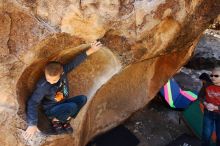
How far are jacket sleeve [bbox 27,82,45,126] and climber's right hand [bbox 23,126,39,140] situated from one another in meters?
0.06

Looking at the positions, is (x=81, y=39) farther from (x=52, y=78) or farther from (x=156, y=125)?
(x=156, y=125)

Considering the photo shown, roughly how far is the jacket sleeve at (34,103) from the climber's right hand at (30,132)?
0.06 metres

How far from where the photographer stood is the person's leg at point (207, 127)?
477 cm

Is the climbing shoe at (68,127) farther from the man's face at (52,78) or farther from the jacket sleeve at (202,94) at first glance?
the jacket sleeve at (202,94)

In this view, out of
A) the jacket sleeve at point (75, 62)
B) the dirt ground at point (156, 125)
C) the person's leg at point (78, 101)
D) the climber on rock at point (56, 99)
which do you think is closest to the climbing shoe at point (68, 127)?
the climber on rock at point (56, 99)

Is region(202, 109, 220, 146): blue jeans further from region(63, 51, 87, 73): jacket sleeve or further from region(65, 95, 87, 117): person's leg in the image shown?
region(63, 51, 87, 73): jacket sleeve

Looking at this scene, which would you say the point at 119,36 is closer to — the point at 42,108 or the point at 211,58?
the point at 42,108

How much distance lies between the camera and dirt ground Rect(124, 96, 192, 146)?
511 cm

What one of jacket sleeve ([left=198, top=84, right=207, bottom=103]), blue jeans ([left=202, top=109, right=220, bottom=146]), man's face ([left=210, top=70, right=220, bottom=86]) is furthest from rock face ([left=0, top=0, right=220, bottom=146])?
blue jeans ([left=202, top=109, right=220, bottom=146])

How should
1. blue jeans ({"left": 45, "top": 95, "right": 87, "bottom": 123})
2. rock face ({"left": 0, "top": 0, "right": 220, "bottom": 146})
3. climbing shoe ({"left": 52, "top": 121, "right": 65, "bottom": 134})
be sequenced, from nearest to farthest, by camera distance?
rock face ({"left": 0, "top": 0, "right": 220, "bottom": 146})
blue jeans ({"left": 45, "top": 95, "right": 87, "bottom": 123})
climbing shoe ({"left": 52, "top": 121, "right": 65, "bottom": 134})

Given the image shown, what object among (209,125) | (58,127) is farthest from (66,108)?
(209,125)

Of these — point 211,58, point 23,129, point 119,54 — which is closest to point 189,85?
point 211,58

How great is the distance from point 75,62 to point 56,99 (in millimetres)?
336

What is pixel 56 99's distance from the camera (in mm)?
3662
